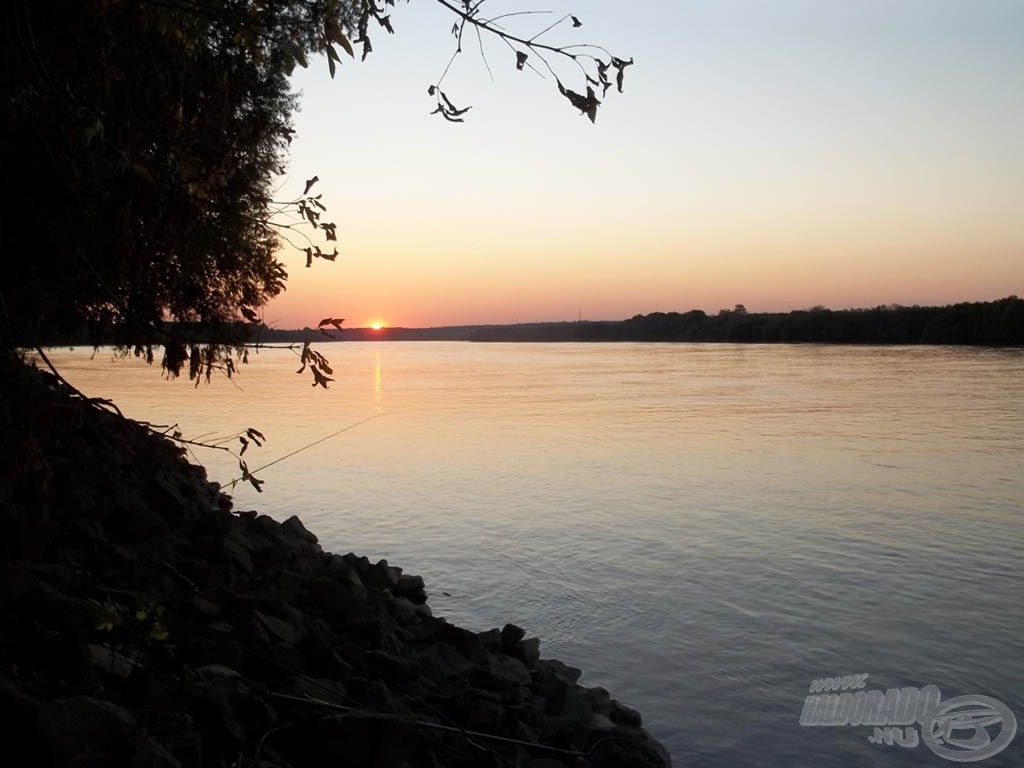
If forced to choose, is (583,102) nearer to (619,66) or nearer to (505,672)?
(619,66)

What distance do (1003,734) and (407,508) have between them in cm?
1088

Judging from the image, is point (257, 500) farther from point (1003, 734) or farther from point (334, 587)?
point (1003, 734)

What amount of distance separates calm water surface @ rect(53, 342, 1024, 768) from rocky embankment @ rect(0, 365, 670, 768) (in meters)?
1.44

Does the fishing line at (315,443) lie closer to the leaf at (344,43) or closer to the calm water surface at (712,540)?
the calm water surface at (712,540)

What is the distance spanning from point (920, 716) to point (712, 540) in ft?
20.2

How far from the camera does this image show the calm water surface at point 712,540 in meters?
8.79

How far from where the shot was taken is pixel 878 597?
11.2m

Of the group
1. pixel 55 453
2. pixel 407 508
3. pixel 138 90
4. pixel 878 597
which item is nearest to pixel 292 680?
pixel 138 90

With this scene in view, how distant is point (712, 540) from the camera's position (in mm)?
A: 14242

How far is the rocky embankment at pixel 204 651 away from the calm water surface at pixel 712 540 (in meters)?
1.44

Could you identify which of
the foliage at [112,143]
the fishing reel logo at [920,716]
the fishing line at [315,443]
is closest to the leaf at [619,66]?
the foliage at [112,143]

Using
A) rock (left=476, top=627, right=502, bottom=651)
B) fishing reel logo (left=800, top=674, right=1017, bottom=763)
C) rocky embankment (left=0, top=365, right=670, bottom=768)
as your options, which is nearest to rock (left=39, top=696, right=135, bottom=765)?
rocky embankment (left=0, top=365, right=670, bottom=768)

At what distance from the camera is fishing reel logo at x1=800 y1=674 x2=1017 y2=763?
25.1ft

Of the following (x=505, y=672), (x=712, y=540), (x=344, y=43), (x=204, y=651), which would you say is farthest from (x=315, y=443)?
(x=344, y=43)
